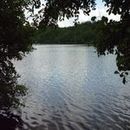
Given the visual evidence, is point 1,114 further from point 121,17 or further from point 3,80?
point 121,17

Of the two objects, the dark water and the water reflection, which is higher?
the water reflection

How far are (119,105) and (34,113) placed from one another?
7.99m

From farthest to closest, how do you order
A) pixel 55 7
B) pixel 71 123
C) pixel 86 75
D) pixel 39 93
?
pixel 86 75 < pixel 39 93 < pixel 71 123 < pixel 55 7

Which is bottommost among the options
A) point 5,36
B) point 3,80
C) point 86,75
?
point 86,75

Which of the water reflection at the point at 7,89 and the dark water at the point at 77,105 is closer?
the water reflection at the point at 7,89

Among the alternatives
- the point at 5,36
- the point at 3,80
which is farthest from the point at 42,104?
the point at 5,36

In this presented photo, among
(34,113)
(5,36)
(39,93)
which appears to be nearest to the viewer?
(5,36)

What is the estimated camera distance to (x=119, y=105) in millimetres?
30953

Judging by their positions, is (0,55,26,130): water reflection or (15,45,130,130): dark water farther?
(15,45,130,130): dark water

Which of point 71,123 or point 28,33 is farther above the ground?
point 28,33

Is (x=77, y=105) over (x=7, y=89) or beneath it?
beneath

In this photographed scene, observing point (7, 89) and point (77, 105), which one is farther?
point (77, 105)

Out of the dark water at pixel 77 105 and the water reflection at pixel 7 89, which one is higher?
the water reflection at pixel 7 89

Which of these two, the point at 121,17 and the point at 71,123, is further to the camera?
the point at 71,123
